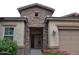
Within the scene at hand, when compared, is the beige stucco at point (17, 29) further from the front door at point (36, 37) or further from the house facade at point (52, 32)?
the front door at point (36, 37)

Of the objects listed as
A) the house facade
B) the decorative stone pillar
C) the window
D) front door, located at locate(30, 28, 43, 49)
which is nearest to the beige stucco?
the house facade

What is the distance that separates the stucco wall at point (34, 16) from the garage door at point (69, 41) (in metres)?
2.05

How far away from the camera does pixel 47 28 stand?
13477mm

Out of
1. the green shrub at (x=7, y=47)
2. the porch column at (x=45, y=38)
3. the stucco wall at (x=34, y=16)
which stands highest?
the stucco wall at (x=34, y=16)

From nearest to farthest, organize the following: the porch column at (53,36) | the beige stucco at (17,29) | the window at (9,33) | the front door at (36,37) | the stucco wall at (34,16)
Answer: the porch column at (53,36) → the beige stucco at (17,29) → the window at (9,33) → the stucco wall at (34,16) → the front door at (36,37)

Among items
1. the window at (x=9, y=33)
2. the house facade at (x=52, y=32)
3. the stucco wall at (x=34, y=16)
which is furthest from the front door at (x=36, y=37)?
the window at (x=9, y=33)

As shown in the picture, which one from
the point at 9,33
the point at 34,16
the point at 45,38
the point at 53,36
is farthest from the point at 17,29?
the point at 53,36

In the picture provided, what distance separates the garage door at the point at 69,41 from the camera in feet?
41.3

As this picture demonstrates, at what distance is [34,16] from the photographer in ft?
46.3

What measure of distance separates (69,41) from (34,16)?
3.63 meters

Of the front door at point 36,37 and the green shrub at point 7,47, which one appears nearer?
the green shrub at point 7,47
